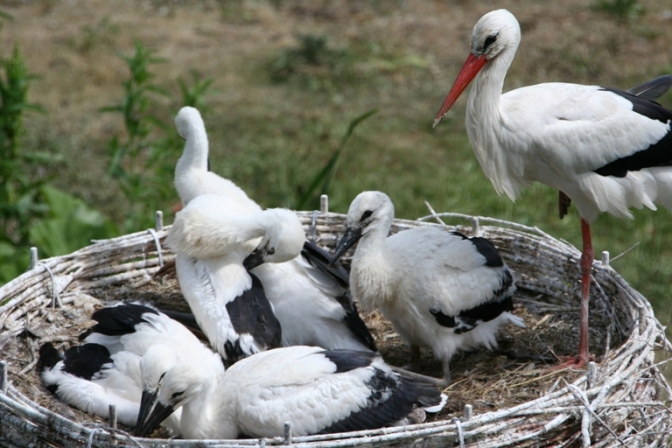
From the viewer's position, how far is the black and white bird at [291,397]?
3.97m

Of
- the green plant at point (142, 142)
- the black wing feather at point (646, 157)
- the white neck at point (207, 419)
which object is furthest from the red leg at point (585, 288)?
the green plant at point (142, 142)

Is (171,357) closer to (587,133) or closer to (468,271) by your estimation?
(468,271)

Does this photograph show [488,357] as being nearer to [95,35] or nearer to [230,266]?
[230,266]

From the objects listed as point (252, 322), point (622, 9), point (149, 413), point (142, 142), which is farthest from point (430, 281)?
point (622, 9)

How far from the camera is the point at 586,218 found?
15.6 feet

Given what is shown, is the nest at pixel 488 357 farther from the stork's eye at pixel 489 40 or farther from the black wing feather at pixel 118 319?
the stork's eye at pixel 489 40

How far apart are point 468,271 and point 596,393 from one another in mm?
1011

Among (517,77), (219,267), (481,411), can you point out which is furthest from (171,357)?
(517,77)

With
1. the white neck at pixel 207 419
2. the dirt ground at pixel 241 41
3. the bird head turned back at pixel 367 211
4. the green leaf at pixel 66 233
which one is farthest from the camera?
the dirt ground at pixel 241 41

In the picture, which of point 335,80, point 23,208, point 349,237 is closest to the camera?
point 349,237

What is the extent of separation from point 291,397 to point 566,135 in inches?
68.4

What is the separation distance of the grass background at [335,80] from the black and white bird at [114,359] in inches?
97.4

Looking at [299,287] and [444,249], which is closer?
[444,249]

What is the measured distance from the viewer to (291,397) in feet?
13.1
